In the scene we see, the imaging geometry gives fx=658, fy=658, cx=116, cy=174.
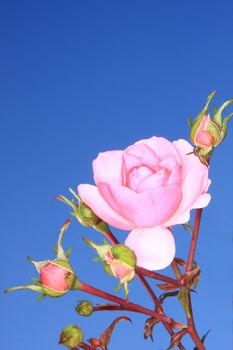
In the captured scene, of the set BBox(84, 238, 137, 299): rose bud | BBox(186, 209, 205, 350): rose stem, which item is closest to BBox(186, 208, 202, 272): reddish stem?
BBox(186, 209, 205, 350): rose stem

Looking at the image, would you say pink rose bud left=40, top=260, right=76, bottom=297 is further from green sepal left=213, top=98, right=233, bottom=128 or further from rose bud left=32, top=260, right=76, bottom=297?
green sepal left=213, top=98, right=233, bottom=128

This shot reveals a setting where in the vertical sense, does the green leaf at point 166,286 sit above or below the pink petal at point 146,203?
below

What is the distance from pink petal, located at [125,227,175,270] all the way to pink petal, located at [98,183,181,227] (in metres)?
0.01

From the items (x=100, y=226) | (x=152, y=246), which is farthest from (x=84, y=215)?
(x=152, y=246)

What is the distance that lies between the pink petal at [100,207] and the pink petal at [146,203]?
0.01 metres

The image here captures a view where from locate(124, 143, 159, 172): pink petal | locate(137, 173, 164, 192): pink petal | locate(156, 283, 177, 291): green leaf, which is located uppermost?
locate(124, 143, 159, 172): pink petal

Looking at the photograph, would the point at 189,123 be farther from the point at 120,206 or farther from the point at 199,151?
the point at 120,206

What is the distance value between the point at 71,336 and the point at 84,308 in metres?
0.06

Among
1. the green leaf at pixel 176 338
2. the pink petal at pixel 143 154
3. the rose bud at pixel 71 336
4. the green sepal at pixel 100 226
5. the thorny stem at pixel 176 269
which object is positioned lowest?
the green leaf at pixel 176 338

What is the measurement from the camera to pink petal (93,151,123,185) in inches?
31.2

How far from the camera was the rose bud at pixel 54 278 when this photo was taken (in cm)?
77

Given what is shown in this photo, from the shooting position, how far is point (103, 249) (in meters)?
0.75

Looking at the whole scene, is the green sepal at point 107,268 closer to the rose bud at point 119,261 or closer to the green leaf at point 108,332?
the rose bud at point 119,261

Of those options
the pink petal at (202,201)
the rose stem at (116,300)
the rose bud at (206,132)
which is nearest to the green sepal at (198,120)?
the rose bud at (206,132)
